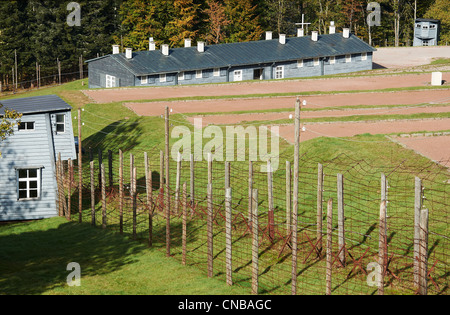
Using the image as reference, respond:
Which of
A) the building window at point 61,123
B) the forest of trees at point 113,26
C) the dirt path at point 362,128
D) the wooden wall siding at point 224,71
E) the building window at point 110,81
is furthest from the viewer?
the forest of trees at point 113,26

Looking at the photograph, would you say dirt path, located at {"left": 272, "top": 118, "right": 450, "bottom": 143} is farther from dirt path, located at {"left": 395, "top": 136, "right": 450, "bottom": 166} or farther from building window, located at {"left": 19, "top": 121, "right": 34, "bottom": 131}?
building window, located at {"left": 19, "top": 121, "right": 34, "bottom": 131}

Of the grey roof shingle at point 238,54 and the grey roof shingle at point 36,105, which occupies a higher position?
the grey roof shingle at point 238,54

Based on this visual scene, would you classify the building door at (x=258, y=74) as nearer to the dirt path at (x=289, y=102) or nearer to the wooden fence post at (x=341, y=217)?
the dirt path at (x=289, y=102)

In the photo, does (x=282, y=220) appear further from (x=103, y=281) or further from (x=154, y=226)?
(x=103, y=281)

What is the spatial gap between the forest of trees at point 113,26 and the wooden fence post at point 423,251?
2737 inches

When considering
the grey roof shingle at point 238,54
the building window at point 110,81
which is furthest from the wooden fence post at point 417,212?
the building window at point 110,81

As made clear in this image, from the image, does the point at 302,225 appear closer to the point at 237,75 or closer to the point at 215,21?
the point at 237,75

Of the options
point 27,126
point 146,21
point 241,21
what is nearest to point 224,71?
point 146,21

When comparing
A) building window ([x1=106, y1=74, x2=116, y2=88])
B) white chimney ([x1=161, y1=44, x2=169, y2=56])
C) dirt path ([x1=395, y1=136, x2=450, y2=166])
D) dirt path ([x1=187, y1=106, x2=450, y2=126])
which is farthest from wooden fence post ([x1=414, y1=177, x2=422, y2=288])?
white chimney ([x1=161, y1=44, x2=169, y2=56])

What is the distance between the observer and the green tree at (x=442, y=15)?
358ft

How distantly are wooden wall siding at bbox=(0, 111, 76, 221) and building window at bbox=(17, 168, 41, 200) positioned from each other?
20cm
